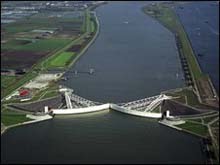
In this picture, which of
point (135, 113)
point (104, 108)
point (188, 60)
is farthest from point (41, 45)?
point (135, 113)

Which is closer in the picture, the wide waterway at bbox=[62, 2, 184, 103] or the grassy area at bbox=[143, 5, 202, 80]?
the wide waterway at bbox=[62, 2, 184, 103]

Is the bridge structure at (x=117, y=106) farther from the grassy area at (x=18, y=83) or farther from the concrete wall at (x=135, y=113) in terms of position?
the grassy area at (x=18, y=83)

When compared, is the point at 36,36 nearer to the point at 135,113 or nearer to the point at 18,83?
the point at 18,83

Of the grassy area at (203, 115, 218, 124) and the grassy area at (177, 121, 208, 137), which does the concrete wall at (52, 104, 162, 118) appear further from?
the grassy area at (203, 115, 218, 124)

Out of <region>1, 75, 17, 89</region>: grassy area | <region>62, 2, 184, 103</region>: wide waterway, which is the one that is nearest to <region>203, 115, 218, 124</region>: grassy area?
<region>62, 2, 184, 103</region>: wide waterway

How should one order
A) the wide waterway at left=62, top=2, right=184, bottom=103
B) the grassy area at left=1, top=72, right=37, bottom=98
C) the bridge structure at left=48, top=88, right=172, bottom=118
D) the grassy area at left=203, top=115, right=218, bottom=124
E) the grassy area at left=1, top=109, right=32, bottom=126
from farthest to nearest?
the wide waterway at left=62, top=2, right=184, bottom=103, the grassy area at left=1, top=72, right=37, bottom=98, the bridge structure at left=48, top=88, right=172, bottom=118, the grassy area at left=1, top=109, right=32, bottom=126, the grassy area at left=203, top=115, right=218, bottom=124

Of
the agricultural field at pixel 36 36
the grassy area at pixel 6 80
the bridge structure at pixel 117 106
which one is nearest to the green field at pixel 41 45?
the agricultural field at pixel 36 36

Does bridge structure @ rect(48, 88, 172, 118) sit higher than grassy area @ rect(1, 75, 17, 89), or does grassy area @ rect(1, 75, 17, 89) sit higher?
bridge structure @ rect(48, 88, 172, 118)
